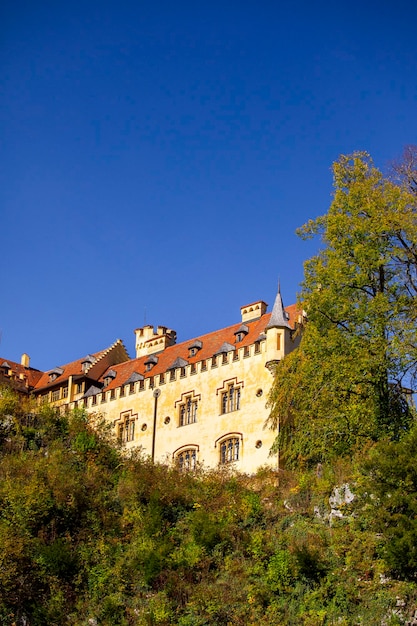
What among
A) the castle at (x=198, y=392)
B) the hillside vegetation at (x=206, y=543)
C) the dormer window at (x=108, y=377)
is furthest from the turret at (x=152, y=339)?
the hillside vegetation at (x=206, y=543)

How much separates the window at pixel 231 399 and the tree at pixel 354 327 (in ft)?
17.2

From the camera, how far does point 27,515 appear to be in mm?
40375

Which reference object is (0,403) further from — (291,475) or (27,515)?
(291,475)

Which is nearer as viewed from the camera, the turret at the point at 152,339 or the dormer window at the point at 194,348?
the dormer window at the point at 194,348

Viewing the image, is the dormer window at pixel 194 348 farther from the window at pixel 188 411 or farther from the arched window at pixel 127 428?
the arched window at pixel 127 428

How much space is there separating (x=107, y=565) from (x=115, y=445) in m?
13.2

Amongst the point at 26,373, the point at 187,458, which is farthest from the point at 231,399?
the point at 26,373

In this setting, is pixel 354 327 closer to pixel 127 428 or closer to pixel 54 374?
pixel 127 428

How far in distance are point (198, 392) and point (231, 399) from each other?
227 centimetres

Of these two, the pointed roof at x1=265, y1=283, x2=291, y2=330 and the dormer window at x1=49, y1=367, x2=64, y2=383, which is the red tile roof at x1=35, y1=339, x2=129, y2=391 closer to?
the dormer window at x1=49, y1=367, x2=64, y2=383

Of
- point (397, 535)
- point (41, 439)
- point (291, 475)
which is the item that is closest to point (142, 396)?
point (41, 439)

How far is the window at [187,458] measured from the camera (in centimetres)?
5378

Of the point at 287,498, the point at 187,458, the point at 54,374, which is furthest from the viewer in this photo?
the point at 54,374

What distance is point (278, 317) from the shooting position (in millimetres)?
51938
